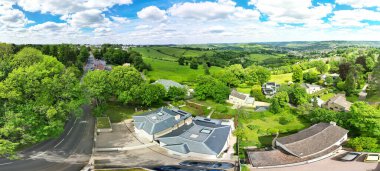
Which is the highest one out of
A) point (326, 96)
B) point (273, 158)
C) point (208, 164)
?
point (326, 96)

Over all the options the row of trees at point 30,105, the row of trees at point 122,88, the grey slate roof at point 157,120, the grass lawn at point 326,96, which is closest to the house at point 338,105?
the grass lawn at point 326,96

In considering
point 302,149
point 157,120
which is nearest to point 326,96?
point 302,149

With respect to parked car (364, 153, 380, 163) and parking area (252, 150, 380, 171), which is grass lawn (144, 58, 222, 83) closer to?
parking area (252, 150, 380, 171)

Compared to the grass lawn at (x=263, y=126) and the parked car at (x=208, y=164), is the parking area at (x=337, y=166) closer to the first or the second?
the parked car at (x=208, y=164)

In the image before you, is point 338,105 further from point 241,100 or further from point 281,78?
point 281,78

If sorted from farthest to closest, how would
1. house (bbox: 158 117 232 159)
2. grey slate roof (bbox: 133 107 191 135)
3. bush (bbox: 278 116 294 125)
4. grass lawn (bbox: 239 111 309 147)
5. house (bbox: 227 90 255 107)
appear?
house (bbox: 227 90 255 107)
bush (bbox: 278 116 294 125)
grass lawn (bbox: 239 111 309 147)
grey slate roof (bbox: 133 107 191 135)
house (bbox: 158 117 232 159)

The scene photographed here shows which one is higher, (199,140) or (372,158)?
(199,140)

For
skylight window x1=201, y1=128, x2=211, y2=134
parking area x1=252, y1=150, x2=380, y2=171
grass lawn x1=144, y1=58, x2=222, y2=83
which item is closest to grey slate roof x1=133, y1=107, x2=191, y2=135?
skylight window x1=201, y1=128, x2=211, y2=134
